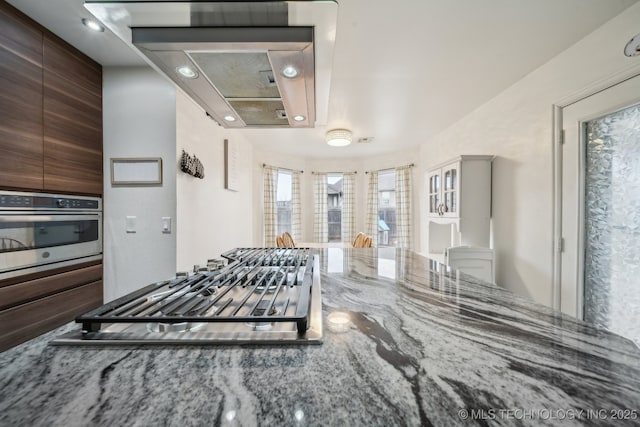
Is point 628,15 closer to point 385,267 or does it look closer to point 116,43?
point 385,267

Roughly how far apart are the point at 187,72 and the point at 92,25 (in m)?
1.31

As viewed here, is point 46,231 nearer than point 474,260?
Yes

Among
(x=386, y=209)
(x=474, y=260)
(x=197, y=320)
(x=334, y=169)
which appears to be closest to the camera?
(x=197, y=320)

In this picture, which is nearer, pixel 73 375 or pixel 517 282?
pixel 73 375

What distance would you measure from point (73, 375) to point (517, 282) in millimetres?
2860

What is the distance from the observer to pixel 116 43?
1.65 metres

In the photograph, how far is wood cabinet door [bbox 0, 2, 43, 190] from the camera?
132 cm

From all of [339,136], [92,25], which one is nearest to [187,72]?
[92,25]

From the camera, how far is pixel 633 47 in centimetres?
140

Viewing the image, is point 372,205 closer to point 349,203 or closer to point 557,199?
point 349,203

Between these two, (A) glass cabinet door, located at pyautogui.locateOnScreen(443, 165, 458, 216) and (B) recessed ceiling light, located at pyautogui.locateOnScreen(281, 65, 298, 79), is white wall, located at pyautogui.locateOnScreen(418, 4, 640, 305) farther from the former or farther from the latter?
(B) recessed ceiling light, located at pyautogui.locateOnScreen(281, 65, 298, 79)

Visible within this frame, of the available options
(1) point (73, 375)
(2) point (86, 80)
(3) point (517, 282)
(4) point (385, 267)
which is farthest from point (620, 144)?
(2) point (86, 80)

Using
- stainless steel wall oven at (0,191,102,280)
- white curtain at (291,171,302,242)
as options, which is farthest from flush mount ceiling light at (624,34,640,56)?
white curtain at (291,171,302,242)

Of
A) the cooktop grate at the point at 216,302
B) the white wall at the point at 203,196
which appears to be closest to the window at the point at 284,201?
the white wall at the point at 203,196
